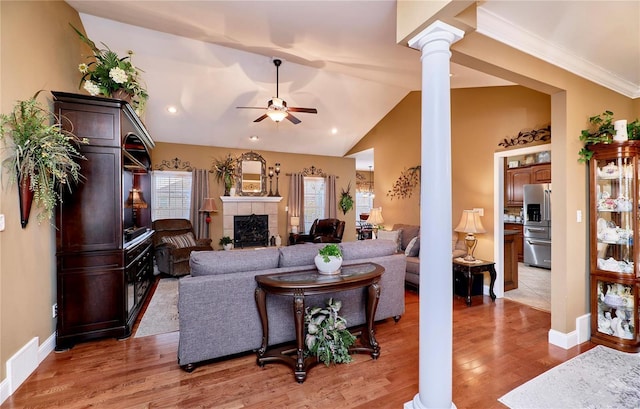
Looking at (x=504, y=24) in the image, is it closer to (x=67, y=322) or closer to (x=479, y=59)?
(x=479, y=59)

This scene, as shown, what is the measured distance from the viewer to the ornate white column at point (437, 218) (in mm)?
1764

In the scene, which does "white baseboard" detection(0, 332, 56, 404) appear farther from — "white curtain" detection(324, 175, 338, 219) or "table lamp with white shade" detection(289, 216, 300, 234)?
"white curtain" detection(324, 175, 338, 219)

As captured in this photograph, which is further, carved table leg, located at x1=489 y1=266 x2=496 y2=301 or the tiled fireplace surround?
the tiled fireplace surround

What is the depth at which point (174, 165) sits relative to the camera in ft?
22.5

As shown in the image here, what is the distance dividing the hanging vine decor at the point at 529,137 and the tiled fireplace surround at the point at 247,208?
532 centimetres

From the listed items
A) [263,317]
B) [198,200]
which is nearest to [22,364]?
[263,317]

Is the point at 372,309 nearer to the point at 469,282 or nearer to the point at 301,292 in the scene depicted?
the point at 301,292

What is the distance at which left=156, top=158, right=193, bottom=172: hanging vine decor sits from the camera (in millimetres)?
6725

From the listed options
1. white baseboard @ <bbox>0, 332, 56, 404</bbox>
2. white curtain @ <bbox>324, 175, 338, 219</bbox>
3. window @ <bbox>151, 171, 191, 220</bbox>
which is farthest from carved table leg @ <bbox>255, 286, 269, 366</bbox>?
white curtain @ <bbox>324, 175, 338, 219</bbox>

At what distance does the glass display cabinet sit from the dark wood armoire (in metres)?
4.76

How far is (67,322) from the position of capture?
2.77 metres

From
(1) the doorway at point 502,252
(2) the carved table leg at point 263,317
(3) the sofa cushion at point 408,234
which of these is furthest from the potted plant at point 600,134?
(2) the carved table leg at point 263,317

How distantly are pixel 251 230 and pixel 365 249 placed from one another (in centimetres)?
492

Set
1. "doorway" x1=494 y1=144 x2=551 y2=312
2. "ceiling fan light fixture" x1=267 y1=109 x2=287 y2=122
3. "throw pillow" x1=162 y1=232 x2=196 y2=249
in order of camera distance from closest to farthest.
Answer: "doorway" x1=494 y1=144 x2=551 y2=312 < "ceiling fan light fixture" x1=267 y1=109 x2=287 y2=122 < "throw pillow" x1=162 y1=232 x2=196 y2=249
